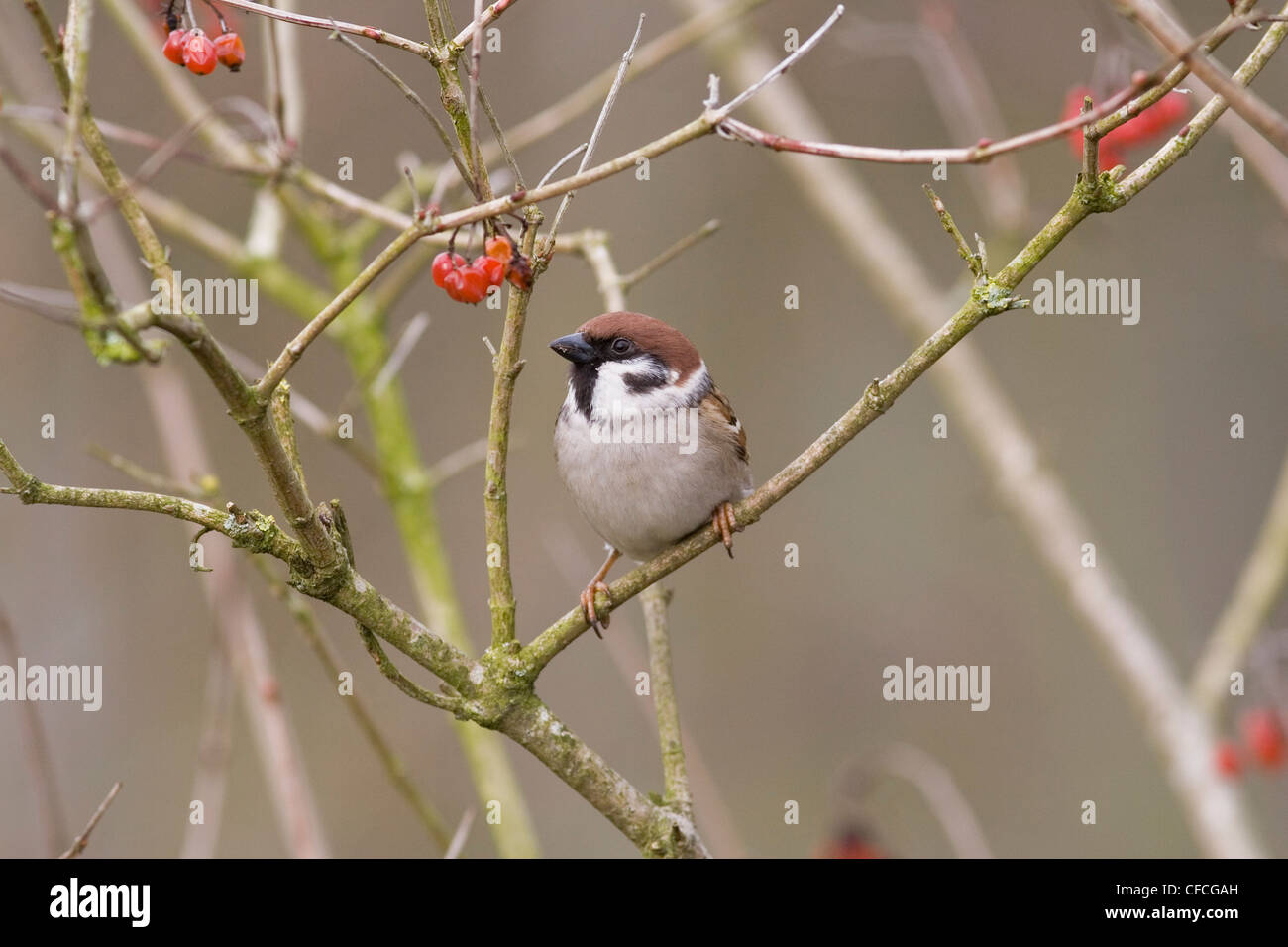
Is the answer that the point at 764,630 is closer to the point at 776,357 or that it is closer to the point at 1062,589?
the point at 776,357

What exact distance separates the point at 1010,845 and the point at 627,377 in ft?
15.2

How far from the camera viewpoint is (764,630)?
7.49 metres

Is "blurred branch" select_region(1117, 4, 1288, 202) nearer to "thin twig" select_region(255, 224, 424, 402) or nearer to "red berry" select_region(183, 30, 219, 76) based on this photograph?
"thin twig" select_region(255, 224, 424, 402)

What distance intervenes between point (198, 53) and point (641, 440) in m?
1.80

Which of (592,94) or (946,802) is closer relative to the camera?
(592,94)

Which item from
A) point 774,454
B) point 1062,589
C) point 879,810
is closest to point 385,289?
point 1062,589

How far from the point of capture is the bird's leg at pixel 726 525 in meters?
3.01

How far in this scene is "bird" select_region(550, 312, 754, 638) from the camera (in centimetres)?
367

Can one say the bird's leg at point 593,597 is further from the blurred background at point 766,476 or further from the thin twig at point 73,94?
the blurred background at point 766,476

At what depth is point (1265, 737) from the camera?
14.0 feet

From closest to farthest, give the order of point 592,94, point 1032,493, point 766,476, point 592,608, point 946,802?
point 592,608 → point 592,94 → point 946,802 → point 1032,493 → point 766,476

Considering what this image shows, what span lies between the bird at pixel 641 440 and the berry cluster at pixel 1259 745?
6.64ft

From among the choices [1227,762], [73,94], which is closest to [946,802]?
[1227,762]

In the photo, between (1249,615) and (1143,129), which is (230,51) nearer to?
(1143,129)
